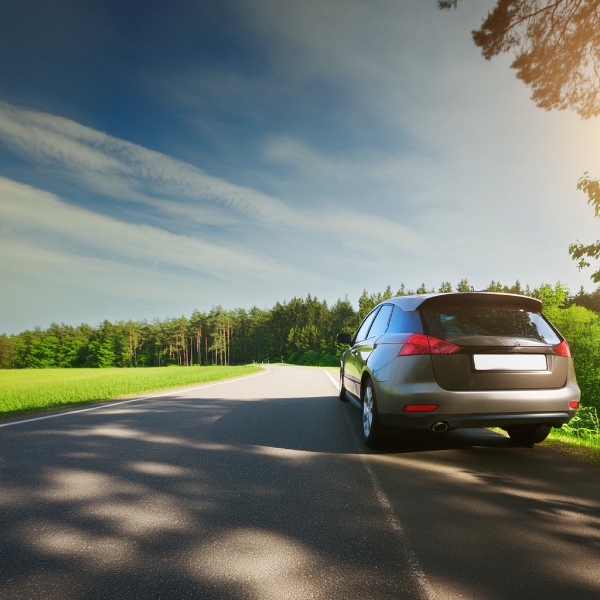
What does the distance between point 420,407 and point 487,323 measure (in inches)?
46.3

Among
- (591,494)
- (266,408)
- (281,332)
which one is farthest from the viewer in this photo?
(281,332)

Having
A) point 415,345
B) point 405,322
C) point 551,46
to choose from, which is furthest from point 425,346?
point 551,46

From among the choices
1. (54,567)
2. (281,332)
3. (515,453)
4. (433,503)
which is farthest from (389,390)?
(281,332)

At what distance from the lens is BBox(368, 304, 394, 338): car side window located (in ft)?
17.9

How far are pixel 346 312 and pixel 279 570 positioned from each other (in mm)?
101961

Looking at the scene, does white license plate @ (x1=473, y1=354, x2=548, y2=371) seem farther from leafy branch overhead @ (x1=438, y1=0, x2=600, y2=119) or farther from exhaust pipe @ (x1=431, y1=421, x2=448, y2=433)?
leafy branch overhead @ (x1=438, y1=0, x2=600, y2=119)

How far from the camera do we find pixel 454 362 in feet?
13.5

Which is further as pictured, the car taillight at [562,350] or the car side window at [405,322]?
the car side window at [405,322]

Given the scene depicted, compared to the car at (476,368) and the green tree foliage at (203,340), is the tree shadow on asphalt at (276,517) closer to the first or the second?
the car at (476,368)

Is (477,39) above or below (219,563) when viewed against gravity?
above

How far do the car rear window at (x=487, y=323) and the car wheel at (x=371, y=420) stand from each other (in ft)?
3.98

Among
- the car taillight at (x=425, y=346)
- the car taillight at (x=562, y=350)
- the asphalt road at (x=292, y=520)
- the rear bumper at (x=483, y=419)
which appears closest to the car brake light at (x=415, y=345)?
the car taillight at (x=425, y=346)

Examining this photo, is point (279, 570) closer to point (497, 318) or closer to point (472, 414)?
point (472, 414)

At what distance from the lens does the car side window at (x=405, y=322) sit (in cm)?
442
